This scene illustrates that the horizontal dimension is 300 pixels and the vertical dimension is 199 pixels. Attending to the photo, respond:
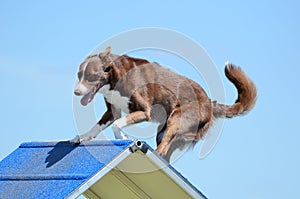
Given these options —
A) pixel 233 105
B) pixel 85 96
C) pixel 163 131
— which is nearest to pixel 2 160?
pixel 85 96

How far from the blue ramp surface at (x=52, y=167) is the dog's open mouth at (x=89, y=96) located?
0.38m

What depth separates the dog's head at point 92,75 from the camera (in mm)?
6434

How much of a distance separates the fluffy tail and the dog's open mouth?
136cm

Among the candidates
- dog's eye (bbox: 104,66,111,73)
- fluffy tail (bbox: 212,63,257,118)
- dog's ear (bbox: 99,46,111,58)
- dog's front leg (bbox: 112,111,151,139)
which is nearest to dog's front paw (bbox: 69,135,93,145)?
dog's front leg (bbox: 112,111,151,139)

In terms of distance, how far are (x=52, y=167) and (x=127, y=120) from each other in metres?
0.78

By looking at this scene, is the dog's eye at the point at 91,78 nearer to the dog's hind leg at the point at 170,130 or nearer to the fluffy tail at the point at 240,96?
the dog's hind leg at the point at 170,130

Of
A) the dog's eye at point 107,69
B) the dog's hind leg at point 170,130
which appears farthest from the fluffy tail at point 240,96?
the dog's eye at point 107,69

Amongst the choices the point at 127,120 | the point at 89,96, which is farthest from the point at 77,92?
the point at 127,120

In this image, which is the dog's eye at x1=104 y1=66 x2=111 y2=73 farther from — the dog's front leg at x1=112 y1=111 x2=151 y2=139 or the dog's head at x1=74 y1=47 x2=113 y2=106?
the dog's front leg at x1=112 y1=111 x2=151 y2=139

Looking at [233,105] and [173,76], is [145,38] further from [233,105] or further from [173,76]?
[233,105]

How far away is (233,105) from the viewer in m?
7.38

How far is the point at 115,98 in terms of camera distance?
662cm

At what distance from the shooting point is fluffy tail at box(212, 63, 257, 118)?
23.9 ft

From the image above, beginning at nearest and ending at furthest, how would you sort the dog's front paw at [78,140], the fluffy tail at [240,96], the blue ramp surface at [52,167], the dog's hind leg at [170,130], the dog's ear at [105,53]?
the blue ramp surface at [52,167]
the dog's ear at [105,53]
the dog's front paw at [78,140]
the dog's hind leg at [170,130]
the fluffy tail at [240,96]
